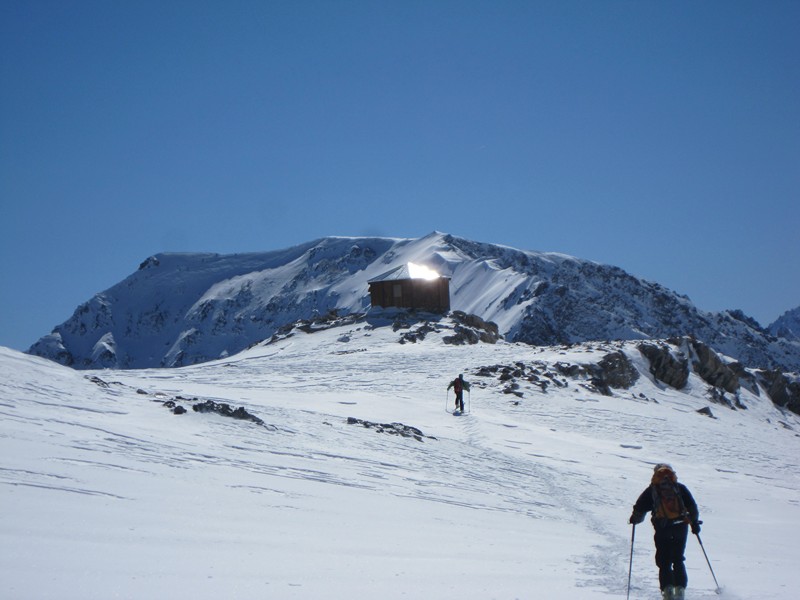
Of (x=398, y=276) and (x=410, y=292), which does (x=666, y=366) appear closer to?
(x=410, y=292)

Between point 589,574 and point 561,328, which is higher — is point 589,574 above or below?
below

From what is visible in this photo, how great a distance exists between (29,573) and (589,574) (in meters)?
5.38

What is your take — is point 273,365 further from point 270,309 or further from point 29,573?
point 270,309

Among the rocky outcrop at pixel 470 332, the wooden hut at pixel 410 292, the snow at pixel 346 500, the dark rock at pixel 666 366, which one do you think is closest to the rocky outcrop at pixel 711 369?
the dark rock at pixel 666 366

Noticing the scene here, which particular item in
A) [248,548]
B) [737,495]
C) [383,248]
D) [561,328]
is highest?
[383,248]

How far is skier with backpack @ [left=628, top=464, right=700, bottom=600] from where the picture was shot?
7.38 m

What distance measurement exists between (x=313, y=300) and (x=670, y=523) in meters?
135

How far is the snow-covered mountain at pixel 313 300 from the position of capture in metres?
128

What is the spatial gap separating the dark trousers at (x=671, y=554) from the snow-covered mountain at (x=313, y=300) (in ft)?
348

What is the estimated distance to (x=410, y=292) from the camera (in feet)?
182

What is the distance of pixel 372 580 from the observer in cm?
654

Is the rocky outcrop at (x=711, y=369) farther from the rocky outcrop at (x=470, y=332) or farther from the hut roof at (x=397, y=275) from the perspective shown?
the hut roof at (x=397, y=275)

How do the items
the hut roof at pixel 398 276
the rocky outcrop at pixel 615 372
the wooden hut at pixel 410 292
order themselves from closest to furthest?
the rocky outcrop at pixel 615 372 < the wooden hut at pixel 410 292 < the hut roof at pixel 398 276

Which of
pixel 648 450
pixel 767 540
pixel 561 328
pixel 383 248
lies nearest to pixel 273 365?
pixel 648 450
